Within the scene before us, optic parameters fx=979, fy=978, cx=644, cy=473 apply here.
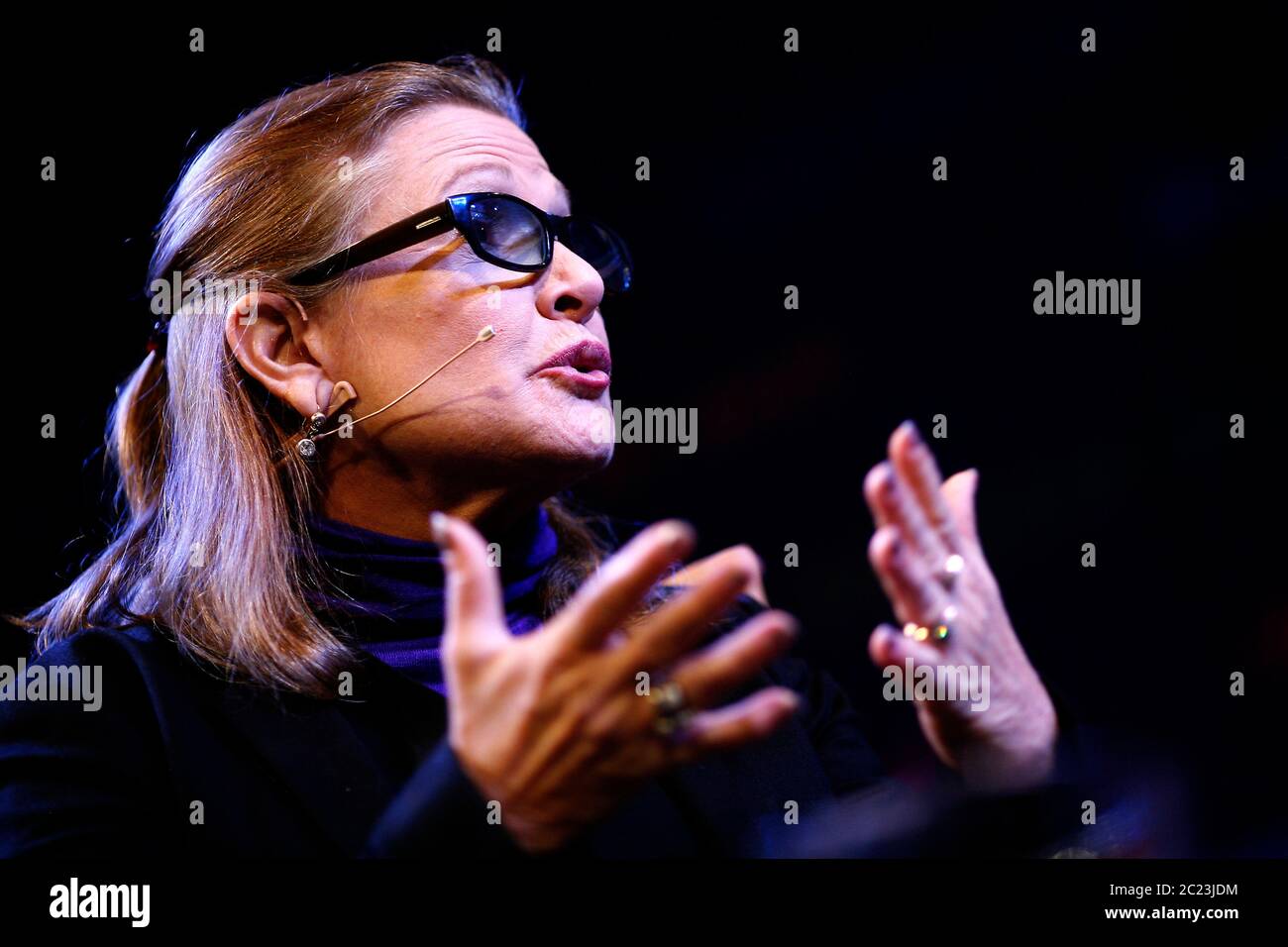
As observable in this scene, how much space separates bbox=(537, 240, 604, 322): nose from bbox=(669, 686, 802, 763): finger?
0.95m

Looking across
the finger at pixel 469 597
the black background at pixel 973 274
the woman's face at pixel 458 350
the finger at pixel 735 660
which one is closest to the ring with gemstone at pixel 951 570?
the finger at pixel 735 660

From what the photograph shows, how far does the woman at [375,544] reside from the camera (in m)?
1.26

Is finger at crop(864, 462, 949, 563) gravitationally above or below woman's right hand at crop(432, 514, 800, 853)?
above

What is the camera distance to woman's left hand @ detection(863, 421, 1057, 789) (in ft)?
3.66

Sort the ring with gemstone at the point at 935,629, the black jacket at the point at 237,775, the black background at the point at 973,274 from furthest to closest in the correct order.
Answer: the black background at the point at 973,274, the black jacket at the point at 237,775, the ring with gemstone at the point at 935,629

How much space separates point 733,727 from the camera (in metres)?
0.94

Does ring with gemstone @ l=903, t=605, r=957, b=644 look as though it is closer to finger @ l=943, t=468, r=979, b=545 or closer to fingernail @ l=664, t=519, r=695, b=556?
finger @ l=943, t=468, r=979, b=545

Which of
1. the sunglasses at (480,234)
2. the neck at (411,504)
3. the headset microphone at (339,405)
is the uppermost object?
the sunglasses at (480,234)

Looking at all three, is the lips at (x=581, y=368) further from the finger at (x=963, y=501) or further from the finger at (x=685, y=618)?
the finger at (x=685, y=618)

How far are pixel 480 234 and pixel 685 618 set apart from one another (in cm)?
99

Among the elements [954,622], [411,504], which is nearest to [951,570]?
[954,622]

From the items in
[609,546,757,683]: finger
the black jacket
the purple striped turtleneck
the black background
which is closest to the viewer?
[609,546,757,683]: finger

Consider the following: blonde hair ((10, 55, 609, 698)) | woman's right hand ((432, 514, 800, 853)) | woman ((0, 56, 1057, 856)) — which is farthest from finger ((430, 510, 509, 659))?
blonde hair ((10, 55, 609, 698))
